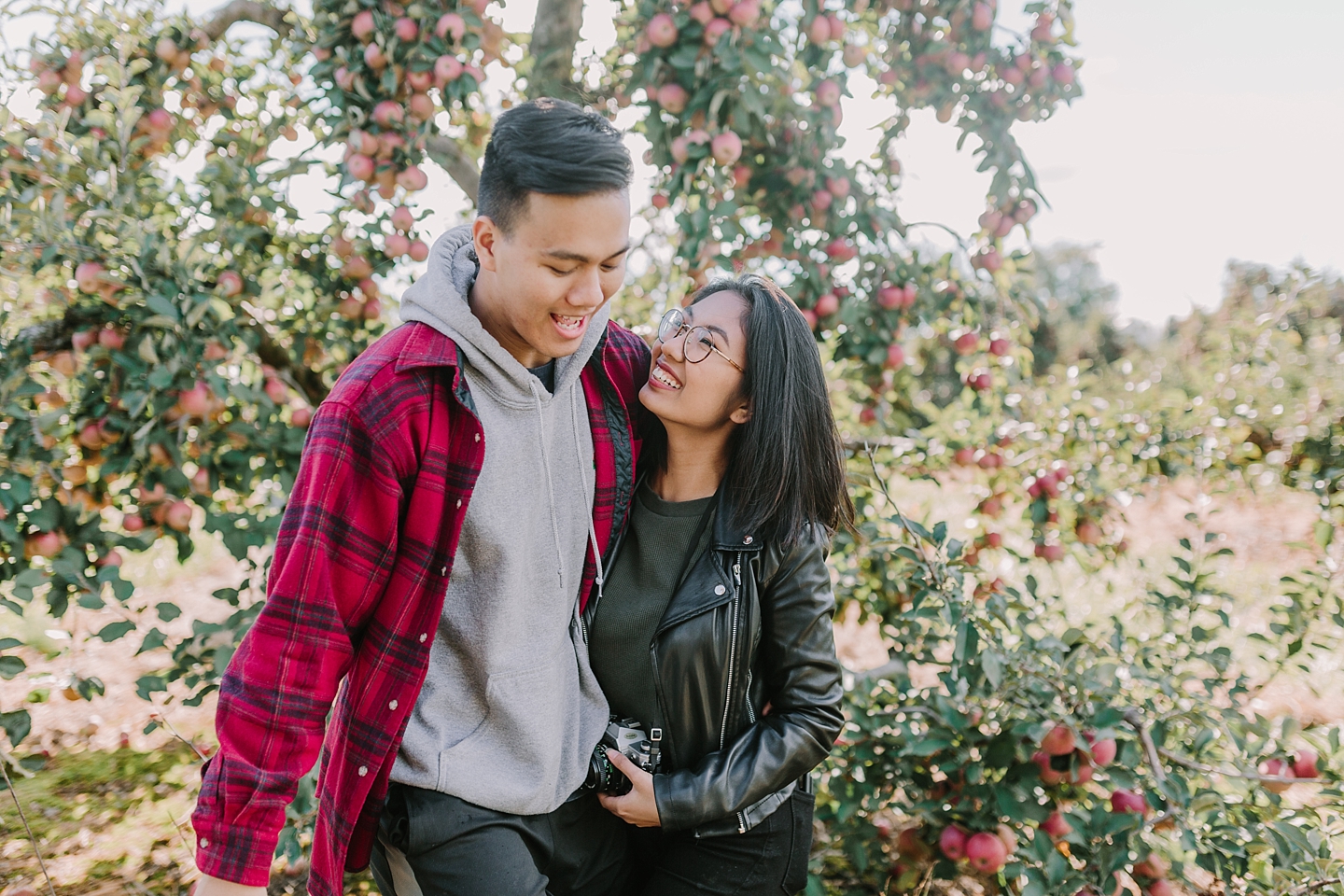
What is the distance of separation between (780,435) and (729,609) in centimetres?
30

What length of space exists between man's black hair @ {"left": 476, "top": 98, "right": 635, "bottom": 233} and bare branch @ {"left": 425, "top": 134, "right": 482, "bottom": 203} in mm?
1608

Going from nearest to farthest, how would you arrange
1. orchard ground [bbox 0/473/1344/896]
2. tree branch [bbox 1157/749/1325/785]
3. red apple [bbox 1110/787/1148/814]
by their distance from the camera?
tree branch [bbox 1157/749/1325/785] < red apple [bbox 1110/787/1148/814] < orchard ground [bbox 0/473/1344/896]

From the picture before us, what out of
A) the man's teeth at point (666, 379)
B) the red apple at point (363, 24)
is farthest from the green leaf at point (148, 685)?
the red apple at point (363, 24)

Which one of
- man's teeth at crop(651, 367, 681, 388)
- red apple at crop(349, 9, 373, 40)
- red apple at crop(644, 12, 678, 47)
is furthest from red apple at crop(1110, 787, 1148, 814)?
red apple at crop(349, 9, 373, 40)

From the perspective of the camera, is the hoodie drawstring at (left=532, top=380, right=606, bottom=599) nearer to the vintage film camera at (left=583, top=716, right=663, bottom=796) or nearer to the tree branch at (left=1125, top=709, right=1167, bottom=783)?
the vintage film camera at (left=583, top=716, right=663, bottom=796)

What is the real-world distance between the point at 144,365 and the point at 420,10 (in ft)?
3.74

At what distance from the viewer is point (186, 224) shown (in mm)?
2295

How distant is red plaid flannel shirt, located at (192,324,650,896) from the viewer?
108 centimetres

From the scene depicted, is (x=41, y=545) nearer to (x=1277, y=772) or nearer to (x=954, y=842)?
(x=954, y=842)

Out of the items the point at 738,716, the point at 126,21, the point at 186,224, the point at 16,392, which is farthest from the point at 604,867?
the point at 126,21

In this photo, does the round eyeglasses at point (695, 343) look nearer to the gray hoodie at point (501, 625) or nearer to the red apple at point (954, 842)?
the gray hoodie at point (501, 625)

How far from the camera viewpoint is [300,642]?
111 centimetres

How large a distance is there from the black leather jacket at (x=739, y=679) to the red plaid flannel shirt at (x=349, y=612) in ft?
1.17

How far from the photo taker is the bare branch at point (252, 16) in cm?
272
